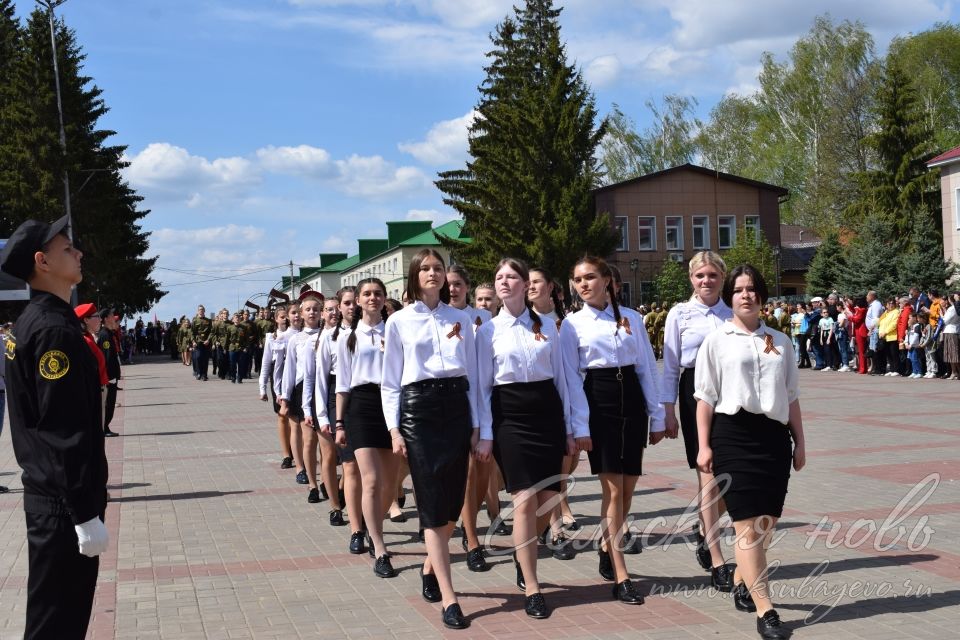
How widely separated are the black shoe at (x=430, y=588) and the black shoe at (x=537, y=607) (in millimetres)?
601

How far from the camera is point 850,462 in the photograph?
1112 cm

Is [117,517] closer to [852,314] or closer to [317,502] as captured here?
[317,502]

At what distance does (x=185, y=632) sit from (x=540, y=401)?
229 cm

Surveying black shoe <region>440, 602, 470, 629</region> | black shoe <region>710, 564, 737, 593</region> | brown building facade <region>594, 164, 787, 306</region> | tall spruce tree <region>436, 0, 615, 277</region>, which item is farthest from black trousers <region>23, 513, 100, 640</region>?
brown building facade <region>594, 164, 787, 306</region>

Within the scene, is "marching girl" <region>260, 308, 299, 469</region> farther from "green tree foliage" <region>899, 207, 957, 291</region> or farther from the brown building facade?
the brown building facade

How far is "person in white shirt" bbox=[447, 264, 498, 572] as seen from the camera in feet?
23.7

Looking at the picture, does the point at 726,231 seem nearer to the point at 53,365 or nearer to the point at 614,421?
the point at 614,421

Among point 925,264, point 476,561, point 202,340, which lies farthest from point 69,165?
point 476,561

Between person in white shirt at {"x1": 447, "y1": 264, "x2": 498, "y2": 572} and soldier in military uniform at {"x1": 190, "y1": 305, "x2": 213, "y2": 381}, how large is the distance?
26.1m

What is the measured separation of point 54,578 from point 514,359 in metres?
2.97

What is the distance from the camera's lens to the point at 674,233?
195 ft

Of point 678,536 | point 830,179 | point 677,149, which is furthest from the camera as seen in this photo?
point 677,149

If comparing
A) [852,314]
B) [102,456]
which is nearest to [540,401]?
[102,456]

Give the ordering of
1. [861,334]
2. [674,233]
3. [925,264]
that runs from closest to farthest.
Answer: [861,334] < [925,264] < [674,233]
